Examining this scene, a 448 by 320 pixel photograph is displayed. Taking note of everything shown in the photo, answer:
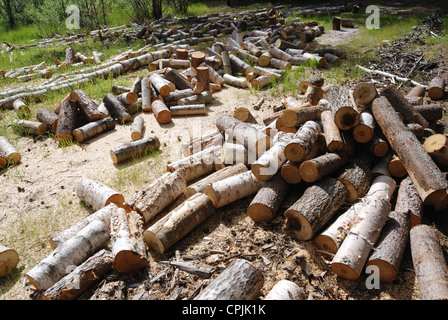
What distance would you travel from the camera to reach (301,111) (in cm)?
487

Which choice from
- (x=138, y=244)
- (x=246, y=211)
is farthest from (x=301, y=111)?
(x=138, y=244)

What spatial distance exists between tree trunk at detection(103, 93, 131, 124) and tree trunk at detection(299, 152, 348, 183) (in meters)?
4.50

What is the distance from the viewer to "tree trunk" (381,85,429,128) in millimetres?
5090

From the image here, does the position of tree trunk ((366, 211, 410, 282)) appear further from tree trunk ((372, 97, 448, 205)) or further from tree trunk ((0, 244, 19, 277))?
tree trunk ((0, 244, 19, 277))

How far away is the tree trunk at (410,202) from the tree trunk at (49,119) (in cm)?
654

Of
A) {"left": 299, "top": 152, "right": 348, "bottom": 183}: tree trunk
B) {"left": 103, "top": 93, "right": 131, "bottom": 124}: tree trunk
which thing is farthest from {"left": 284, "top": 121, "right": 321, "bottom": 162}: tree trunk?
{"left": 103, "top": 93, "right": 131, "bottom": 124}: tree trunk

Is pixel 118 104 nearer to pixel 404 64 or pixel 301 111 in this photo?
pixel 301 111

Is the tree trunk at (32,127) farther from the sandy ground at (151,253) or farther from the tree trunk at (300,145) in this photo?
the tree trunk at (300,145)

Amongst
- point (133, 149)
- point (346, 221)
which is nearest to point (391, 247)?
point (346, 221)

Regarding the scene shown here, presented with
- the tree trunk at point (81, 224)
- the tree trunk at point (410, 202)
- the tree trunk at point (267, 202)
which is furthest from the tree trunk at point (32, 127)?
the tree trunk at point (410, 202)

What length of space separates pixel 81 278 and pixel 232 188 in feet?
6.98

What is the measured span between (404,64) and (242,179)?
279 inches

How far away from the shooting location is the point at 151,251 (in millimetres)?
3814

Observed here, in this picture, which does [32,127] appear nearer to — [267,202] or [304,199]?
[267,202]
